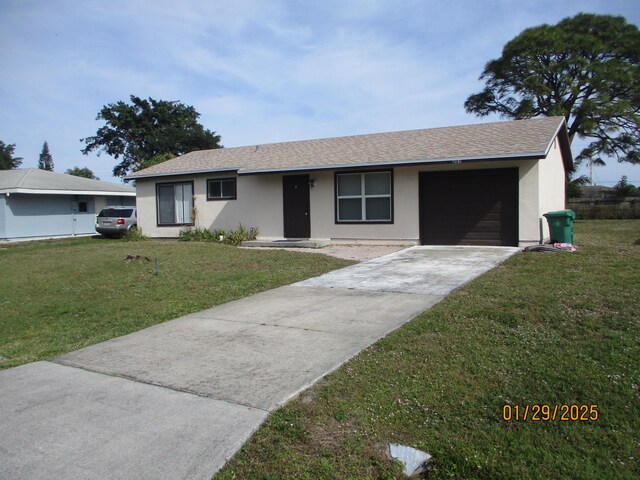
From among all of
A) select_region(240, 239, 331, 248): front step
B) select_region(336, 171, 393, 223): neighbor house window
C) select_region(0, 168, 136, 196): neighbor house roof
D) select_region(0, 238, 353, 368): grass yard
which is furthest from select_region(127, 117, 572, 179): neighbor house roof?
select_region(0, 168, 136, 196): neighbor house roof

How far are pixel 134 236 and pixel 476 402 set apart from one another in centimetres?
1855

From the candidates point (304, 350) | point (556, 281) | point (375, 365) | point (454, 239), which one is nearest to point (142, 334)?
point (304, 350)

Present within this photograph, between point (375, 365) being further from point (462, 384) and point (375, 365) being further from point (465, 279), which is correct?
point (465, 279)

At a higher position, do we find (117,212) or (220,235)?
(117,212)

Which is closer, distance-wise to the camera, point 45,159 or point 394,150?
point 394,150

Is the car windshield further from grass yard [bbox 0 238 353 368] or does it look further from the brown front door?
the brown front door

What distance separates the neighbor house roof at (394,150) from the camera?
538 inches

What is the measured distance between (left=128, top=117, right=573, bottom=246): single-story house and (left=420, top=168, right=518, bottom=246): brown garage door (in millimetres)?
28

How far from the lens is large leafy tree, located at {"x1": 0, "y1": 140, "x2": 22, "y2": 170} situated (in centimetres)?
6876

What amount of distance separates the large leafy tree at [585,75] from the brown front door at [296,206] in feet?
66.8

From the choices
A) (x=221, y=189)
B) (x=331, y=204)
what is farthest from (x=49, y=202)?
(x=331, y=204)

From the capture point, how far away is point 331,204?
53.2ft
